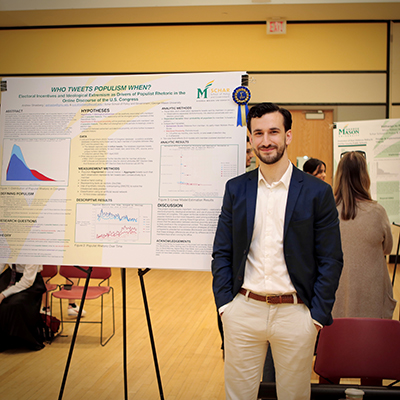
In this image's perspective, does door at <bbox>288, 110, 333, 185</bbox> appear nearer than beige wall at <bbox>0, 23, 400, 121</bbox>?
No

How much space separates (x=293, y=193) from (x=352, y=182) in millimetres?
969

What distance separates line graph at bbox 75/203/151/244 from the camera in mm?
2053

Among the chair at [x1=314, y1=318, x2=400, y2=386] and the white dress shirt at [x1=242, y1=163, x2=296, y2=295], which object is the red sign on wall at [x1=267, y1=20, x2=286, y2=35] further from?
the chair at [x1=314, y1=318, x2=400, y2=386]

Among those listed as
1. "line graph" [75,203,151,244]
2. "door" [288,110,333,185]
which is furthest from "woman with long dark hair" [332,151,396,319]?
"door" [288,110,333,185]

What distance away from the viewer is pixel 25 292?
325 centimetres

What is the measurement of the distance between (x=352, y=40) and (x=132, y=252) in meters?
5.43

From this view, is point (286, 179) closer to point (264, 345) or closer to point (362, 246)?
point (264, 345)

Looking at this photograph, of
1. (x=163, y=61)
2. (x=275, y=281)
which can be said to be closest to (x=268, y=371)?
(x=275, y=281)

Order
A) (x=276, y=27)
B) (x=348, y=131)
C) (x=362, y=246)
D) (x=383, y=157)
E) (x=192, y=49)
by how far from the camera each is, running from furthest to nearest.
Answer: (x=192, y=49) < (x=276, y=27) < (x=348, y=131) < (x=383, y=157) < (x=362, y=246)

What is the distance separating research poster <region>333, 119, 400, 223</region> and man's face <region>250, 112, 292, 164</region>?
99.8 inches

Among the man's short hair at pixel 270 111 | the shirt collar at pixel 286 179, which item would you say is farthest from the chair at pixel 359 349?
the man's short hair at pixel 270 111

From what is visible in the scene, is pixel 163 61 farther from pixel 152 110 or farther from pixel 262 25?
pixel 152 110

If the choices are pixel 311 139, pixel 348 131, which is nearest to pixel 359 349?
pixel 348 131

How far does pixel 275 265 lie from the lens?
161cm
